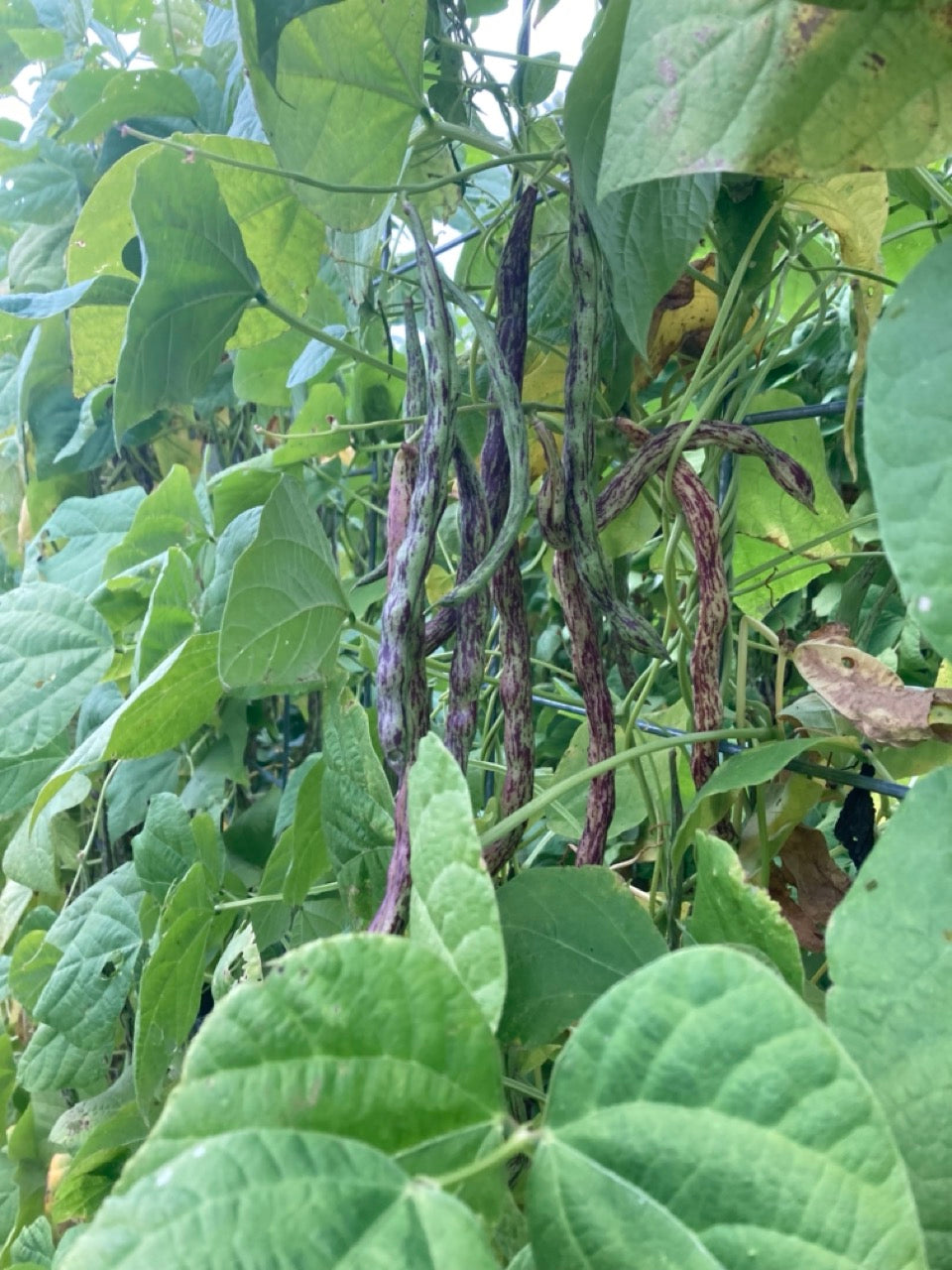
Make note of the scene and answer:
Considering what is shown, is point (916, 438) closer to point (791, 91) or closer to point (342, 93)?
point (791, 91)

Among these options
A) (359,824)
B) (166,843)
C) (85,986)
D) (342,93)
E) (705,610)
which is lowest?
(85,986)

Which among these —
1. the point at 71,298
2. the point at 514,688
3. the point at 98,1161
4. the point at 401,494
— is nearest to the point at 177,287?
the point at 71,298

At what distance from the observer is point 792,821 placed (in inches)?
18.8

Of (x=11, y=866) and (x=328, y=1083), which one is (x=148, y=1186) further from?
(x=11, y=866)

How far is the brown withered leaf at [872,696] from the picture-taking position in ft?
1.35

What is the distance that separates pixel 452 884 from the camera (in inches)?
10.8

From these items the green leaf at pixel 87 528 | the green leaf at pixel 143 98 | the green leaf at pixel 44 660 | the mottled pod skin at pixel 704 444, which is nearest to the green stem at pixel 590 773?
the mottled pod skin at pixel 704 444

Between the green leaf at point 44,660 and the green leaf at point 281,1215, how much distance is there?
0.57 m

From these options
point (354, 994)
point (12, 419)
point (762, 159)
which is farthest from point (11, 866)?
point (762, 159)

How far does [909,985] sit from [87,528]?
3.08 feet

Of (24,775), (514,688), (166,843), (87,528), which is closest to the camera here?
(514,688)

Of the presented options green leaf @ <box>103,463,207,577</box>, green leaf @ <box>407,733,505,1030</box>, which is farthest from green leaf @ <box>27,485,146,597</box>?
green leaf @ <box>407,733,505,1030</box>

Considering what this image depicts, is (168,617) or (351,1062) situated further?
(168,617)

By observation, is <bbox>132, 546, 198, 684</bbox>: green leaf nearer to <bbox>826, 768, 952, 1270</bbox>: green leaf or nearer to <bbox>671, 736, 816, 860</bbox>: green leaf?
<bbox>671, 736, 816, 860</bbox>: green leaf
